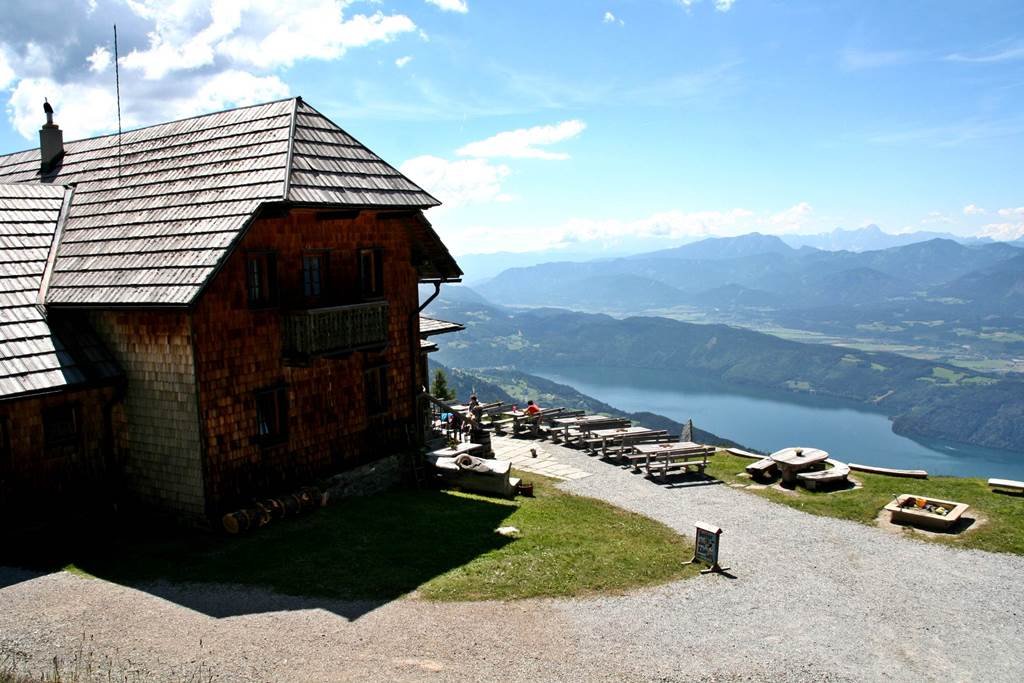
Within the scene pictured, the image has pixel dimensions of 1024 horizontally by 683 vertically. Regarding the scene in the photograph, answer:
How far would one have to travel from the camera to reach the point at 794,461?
22.5 meters

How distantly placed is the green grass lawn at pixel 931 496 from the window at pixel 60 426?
18.0 meters

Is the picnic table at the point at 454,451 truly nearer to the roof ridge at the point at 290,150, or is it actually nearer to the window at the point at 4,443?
the roof ridge at the point at 290,150

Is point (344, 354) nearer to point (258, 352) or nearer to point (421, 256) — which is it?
point (258, 352)

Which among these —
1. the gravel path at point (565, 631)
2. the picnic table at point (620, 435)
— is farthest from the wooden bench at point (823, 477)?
the gravel path at point (565, 631)

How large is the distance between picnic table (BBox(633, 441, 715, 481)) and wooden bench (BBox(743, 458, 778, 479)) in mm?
1681

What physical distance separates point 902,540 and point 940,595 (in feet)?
10.7

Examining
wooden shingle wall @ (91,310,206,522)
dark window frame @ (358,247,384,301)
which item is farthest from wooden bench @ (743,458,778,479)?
wooden shingle wall @ (91,310,206,522)

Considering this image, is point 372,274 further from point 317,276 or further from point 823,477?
point 823,477

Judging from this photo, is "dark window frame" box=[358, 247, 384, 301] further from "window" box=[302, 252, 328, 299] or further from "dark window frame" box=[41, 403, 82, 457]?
"dark window frame" box=[41, 403, 82, 457]

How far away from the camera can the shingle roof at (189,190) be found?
15.4 meters

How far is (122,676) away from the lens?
9.74 meters

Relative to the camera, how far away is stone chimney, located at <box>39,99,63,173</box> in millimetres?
21406

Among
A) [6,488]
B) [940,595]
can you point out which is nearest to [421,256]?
[6,488]

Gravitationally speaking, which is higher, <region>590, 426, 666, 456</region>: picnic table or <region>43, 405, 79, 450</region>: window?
<region>43, 405, 79, 450</region>: window
